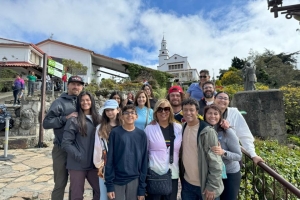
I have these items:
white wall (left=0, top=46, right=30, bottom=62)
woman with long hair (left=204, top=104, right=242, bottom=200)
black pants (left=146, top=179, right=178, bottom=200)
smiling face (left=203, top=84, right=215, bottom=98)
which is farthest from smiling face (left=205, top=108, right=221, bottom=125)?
white wall (left=0, top=46, right=30, bottom=62)

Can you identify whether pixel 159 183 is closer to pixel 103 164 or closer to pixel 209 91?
pixel 103 164

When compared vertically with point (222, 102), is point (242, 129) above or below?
below

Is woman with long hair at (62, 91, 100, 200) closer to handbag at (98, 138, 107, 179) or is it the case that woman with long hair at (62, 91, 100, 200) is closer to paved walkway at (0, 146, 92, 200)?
handbag at (98, 138, 107, 179)

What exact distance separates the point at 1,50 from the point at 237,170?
24.6m

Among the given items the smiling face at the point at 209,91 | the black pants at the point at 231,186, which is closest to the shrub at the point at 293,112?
the smiling face at the point at 209,91

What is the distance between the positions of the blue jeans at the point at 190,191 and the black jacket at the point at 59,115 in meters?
1.55

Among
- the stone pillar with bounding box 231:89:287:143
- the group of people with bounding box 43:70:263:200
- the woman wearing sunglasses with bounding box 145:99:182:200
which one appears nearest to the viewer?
the group of people with bounding box 43:70:263:200

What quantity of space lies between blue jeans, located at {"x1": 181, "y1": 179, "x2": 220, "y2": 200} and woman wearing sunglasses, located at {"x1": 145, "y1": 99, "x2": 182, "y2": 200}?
0.09m

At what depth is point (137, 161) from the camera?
6.57 feet

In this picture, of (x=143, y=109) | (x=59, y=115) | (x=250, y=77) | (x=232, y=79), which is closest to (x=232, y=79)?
(x=232, y=79)

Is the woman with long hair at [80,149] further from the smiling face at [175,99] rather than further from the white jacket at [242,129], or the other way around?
the white jacket at [242,129]

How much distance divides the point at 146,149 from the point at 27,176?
3.53 meters

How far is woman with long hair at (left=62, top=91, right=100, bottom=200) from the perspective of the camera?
2.20m

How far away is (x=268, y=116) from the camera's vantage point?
22.3 feet
